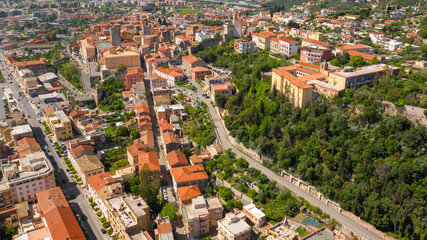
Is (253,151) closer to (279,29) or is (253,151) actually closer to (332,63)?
(332,63)

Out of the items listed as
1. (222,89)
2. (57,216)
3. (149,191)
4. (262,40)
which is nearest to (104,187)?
(149,191)

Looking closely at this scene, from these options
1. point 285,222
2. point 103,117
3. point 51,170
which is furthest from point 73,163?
point 285,222

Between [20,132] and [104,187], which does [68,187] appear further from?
[20,132]

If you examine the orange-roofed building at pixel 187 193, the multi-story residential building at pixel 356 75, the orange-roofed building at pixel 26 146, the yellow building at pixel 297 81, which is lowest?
the orange-roofed building at pixel 187 193

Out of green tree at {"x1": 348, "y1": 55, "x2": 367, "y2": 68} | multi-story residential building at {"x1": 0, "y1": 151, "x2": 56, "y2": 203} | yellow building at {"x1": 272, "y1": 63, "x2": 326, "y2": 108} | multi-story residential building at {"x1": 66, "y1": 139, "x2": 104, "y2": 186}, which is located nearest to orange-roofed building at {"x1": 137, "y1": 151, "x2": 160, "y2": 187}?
multi-story residential building at {"x1": 66, "y1": 139, "x2": 104, "y2": 186}

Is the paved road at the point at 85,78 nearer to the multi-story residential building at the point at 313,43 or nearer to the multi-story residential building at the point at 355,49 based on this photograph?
the multi-story residential building at the point at 313,43

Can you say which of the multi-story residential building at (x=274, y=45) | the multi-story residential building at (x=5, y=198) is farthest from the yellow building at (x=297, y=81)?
the multi-story residential building at (x=5, y=198)

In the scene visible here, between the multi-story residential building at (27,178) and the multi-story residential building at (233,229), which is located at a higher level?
the multi-story residential building at (27,178)
